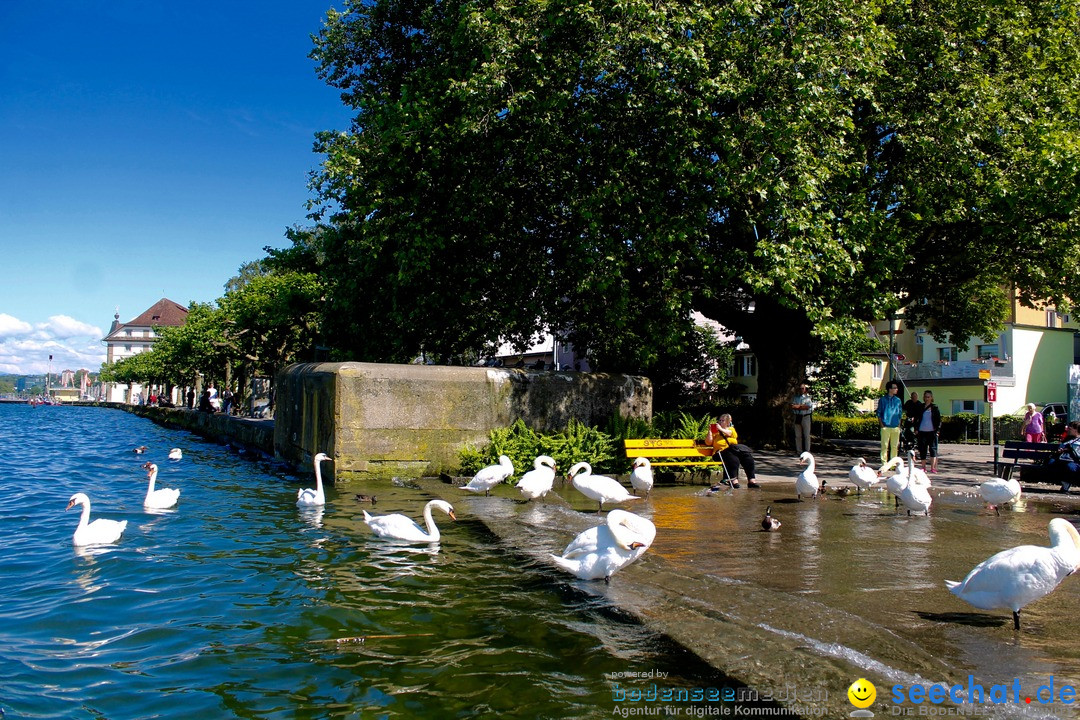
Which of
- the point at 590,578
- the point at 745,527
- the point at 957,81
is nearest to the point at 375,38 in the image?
the point at 957,81

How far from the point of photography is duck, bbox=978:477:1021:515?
10.9 metres

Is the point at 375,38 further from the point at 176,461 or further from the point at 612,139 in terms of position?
the point at 176,461

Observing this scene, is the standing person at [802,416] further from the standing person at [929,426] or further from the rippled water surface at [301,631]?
the rippled water surface at [301,631]

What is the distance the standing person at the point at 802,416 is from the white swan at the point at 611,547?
1281 cm

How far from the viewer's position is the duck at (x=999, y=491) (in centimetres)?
1092

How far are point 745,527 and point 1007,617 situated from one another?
3961mm

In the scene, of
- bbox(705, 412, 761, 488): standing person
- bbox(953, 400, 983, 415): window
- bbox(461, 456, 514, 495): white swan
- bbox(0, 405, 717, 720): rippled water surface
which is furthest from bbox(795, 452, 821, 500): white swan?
bbox(953, 400, 983, 415): window

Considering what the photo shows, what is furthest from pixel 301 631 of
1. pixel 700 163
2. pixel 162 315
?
pixel 162 315

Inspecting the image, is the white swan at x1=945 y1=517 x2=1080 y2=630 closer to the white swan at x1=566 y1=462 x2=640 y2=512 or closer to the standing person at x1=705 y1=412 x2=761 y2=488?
the white swan at x1=566 y1=462 x2=640 y2=512

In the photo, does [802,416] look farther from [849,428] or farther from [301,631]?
[849,428]

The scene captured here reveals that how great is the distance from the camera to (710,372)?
3791 cm

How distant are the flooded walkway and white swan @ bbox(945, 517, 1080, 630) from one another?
0.67ft

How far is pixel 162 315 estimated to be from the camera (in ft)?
429

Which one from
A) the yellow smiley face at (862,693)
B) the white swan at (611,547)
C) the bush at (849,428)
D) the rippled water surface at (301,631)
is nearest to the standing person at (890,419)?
the rippled water surface at (301,631)
